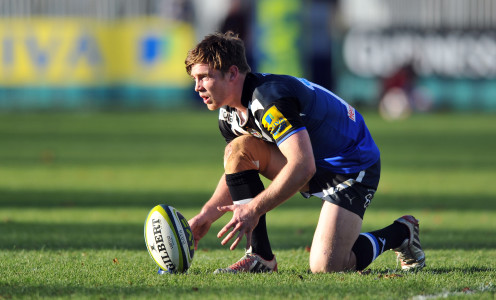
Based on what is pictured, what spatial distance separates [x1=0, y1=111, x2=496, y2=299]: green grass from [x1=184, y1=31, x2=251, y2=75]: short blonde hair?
138 cm

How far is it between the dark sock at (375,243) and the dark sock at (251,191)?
0.61 meters

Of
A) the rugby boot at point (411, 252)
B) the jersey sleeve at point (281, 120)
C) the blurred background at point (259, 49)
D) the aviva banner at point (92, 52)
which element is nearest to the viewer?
the jersey sleeve at point (281, 120)

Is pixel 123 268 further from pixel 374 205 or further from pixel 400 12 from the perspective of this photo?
pixel 400 12

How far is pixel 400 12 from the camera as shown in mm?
30656

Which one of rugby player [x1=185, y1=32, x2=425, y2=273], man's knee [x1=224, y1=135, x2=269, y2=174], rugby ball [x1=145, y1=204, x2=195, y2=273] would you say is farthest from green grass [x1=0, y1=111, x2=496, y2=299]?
man's knee [x1=224, y1=135, x2=269, y2=174]

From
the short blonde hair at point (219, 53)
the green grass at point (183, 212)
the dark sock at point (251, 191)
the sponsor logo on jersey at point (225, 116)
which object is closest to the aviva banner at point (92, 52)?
the green grass at point (183, 212)

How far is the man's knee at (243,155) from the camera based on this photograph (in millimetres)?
5930

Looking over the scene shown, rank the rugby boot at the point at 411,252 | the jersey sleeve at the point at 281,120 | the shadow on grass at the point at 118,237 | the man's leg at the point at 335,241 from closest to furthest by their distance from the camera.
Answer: the jersey sleeve at the point at 281,120
the man's leg at the point at 335,241
the rugby boot at the point at 411,252
the shadow on grass at the point at 118,237

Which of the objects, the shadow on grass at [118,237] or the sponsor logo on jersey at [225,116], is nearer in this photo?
the sponsor logo on jersey at [225,116]

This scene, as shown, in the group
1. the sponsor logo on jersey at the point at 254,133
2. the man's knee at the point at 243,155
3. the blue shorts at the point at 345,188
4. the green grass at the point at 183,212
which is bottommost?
the green grass at the point at 183,212

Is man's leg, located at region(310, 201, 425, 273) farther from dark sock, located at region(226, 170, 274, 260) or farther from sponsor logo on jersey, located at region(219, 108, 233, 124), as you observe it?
sponsor logo on jersey, located at region(219, 108, 233, 124)

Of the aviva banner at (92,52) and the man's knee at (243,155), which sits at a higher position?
the man's knee at (243,155)

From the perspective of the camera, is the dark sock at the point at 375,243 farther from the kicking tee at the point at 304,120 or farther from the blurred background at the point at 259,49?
the blurred background at the point at 259,49

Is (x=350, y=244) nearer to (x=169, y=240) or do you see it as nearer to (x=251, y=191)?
(x=251, y=191)
